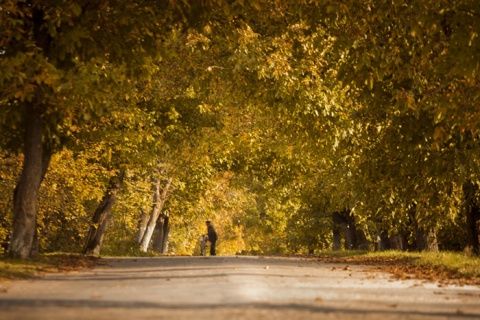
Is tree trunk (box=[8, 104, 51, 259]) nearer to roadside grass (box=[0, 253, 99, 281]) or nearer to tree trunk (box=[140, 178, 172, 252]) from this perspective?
roadside grass (box=[0, 253, 99, 281])

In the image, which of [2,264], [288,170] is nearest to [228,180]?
[288,170]

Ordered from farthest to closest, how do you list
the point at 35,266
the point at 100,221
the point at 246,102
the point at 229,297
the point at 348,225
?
1. the point at 348,225
2. the point at 100,221
3. the point at 246,102
4. the point at 35,266
5. the point at 229,297

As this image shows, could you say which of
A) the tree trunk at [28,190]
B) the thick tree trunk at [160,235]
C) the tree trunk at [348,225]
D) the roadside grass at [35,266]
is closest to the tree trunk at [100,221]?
the roadside grass at [35,266]

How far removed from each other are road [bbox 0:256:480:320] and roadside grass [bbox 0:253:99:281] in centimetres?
40

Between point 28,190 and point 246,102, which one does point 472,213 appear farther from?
point 28,190

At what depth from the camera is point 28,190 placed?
1886 centimetres

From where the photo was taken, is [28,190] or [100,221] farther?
[100,221]

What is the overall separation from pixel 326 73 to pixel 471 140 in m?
7.23

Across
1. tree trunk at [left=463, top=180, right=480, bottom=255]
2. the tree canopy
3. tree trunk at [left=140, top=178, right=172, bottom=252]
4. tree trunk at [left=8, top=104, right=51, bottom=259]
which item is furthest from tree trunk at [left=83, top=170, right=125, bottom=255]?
tree trunk at [left=8, top=104, right=51, bottom=259]

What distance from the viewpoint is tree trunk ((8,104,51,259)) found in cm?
1877

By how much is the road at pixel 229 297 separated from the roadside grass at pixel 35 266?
40cm

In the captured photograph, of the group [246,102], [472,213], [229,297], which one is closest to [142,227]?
[246,102]

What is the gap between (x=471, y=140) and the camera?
21031 millimetres

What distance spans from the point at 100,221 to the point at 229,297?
79.4 feet
